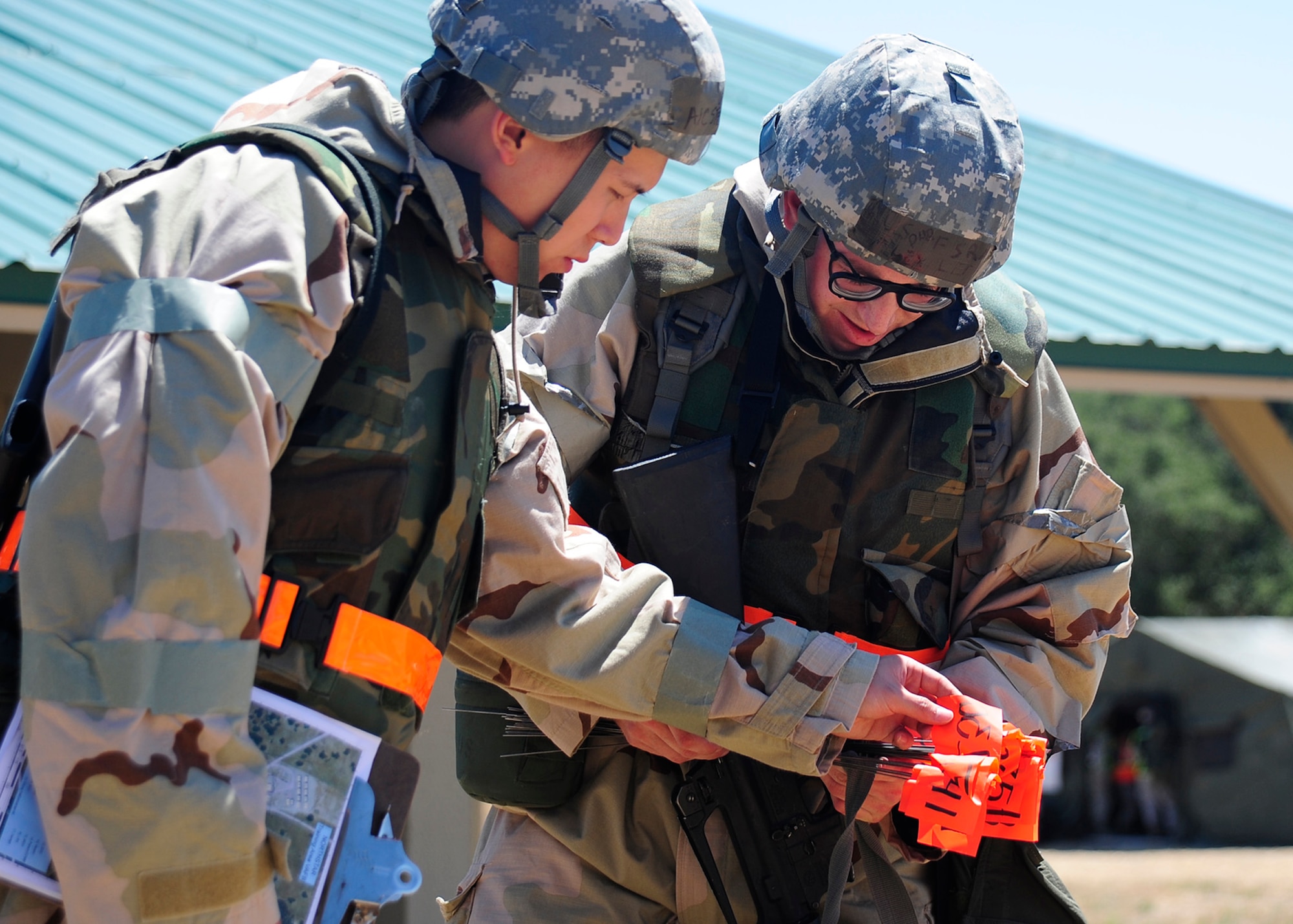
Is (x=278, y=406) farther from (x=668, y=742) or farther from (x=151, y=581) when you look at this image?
(x=668, y=742)

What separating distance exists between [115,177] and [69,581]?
0.53 m

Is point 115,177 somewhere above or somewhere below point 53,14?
above

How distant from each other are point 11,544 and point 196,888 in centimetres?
50

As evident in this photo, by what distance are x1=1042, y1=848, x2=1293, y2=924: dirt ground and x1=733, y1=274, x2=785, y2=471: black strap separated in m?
6.79

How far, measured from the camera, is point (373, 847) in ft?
5.37

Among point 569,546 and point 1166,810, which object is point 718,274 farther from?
point 1166,810

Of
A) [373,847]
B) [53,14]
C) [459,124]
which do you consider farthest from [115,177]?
[53,14]

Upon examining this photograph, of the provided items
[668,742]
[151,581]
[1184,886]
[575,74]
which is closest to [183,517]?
[151,581]

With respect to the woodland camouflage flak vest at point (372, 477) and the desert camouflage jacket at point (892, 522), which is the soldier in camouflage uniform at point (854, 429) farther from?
the woodland camouflage flak vest at point (372, 477)

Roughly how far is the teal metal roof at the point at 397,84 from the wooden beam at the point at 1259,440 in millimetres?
399

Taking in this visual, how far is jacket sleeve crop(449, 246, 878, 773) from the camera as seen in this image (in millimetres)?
2180

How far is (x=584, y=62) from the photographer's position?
1.82 m

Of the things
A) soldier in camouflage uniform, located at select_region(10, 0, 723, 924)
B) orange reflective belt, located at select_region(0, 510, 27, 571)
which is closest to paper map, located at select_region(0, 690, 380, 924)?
soldier in camouflage uniform, located at select_region(10, 0, 723, 924)

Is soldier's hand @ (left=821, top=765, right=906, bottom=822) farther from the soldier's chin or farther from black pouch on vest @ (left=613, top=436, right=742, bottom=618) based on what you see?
the soldier's chin
